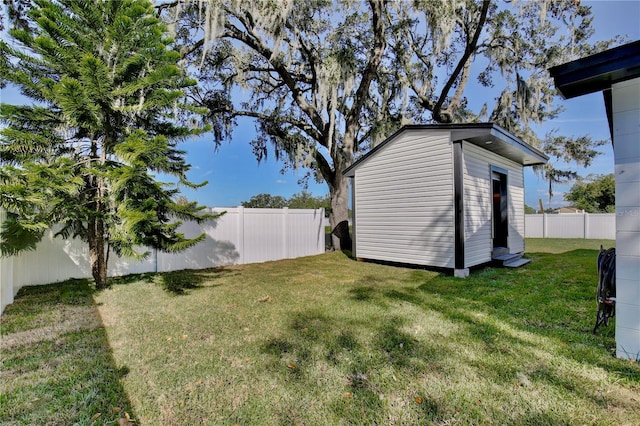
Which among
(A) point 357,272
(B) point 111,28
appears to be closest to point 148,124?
(B) point 111,28

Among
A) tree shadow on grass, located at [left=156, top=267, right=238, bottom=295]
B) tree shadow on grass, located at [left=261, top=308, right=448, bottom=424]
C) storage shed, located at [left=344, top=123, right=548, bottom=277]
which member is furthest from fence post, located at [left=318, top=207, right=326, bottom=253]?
tree shadow on grass, located at [left=261, top=308, right=448, bottom=424]

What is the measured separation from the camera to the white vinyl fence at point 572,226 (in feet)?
43.5

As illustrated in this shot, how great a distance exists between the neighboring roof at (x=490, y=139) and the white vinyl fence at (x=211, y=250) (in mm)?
2921

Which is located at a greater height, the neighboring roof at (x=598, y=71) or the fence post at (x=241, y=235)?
the neighboring roof at (x=598, y=71)

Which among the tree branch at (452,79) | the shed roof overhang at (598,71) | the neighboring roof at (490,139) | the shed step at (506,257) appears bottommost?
the shed step at (506,257)

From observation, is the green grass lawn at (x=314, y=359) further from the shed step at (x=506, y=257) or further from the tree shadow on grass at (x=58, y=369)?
the shed step at (x=506, y=257)

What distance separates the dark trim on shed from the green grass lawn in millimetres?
1377

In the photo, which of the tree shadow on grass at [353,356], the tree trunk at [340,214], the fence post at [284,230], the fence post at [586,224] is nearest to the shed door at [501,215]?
the tree trunk at [340,214]

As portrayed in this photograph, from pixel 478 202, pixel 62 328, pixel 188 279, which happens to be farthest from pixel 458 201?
pixel 62 328

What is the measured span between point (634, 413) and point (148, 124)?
21.4 ft

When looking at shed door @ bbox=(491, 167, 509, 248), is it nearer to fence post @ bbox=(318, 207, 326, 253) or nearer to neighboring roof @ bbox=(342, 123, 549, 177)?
neighboring roof @ bbox=(342, 123, 549, 177)

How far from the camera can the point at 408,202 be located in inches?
271

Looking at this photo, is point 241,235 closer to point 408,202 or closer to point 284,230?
point 284,230

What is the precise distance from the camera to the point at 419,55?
10.6 meters
